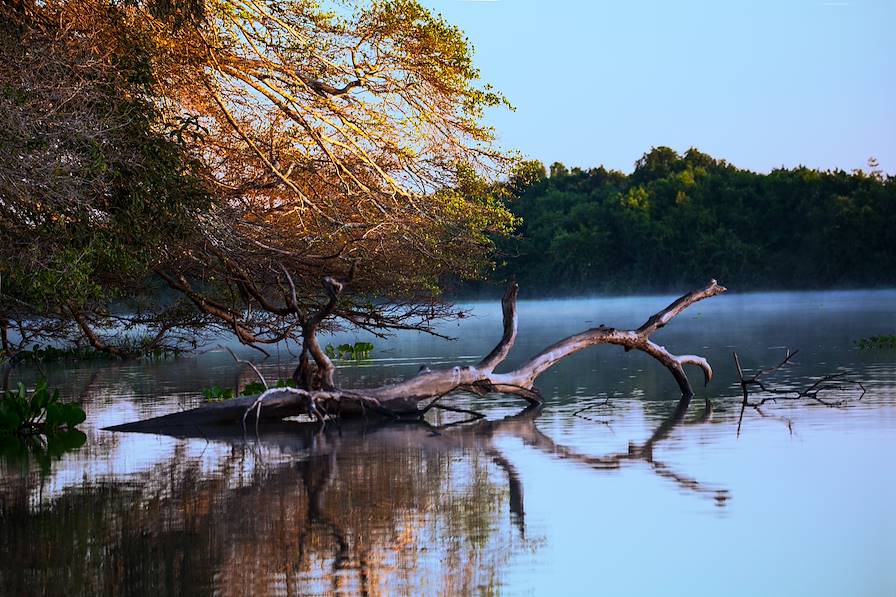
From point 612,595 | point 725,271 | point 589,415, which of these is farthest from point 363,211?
point 725,271

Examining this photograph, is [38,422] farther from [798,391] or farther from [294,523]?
[798,391]

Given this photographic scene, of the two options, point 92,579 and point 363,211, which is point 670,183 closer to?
point 363,211

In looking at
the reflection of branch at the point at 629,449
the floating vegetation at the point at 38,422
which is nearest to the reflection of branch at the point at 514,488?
the reflection of branch at the point at 629,449

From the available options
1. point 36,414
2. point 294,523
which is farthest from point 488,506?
point 36,414

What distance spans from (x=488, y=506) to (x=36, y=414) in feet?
23.8

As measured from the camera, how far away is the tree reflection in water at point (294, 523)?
6.99m

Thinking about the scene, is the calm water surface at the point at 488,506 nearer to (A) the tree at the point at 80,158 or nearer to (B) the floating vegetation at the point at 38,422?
(B) the floating vegetation at the point at 38,422

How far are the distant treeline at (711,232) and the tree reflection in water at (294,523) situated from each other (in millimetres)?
55151

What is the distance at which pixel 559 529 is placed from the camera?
809 cm

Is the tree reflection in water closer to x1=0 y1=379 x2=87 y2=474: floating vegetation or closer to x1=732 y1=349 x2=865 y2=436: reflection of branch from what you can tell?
x1=0 y1=379 x2=87 y2=474: floating vegetation

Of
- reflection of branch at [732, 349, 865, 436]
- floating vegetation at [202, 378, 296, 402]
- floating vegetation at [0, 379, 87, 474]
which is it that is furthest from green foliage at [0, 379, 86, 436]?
reflection of branch at [732, 349, 865, 436]

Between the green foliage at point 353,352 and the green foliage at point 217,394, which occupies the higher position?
the green foliage at point 353,352

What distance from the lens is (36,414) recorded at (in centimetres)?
1448

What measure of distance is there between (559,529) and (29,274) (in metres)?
7.77
